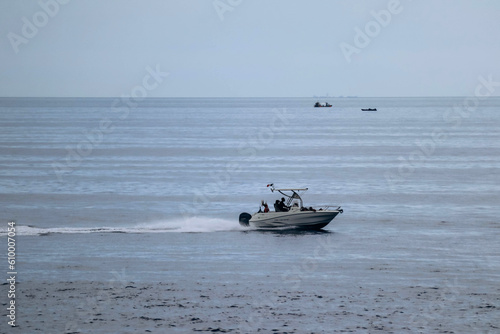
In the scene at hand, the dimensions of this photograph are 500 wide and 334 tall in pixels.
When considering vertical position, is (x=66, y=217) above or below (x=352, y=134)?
below

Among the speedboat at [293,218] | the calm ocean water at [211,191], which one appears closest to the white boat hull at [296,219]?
the speedboat at [293,218]

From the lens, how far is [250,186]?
77.0 m

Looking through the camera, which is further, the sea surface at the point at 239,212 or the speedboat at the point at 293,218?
the speedboat at the point at 293,218

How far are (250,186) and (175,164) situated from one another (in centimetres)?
2396

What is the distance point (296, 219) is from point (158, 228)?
9.58m

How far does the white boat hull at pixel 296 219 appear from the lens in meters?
50.9

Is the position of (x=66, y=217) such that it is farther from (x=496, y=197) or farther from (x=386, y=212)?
(x=496, y=197)

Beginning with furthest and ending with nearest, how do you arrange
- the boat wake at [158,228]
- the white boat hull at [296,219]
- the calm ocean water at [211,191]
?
1. the white boat hull at [296,219]
2. the boat wake at [158,228]
3. the calm ocean water at [211,191]

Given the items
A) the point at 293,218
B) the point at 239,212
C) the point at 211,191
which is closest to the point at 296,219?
the point at 293,218

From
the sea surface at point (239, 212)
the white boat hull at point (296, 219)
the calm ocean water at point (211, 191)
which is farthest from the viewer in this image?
the white boat hull at point (296, 219)

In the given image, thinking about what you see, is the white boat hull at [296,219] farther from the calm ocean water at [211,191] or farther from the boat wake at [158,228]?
the boat wake at [158,228]

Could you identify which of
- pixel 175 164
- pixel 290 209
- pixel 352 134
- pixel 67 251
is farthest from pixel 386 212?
pixel 352 134

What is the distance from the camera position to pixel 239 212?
2350 inches

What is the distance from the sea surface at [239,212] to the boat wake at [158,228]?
0.13m
